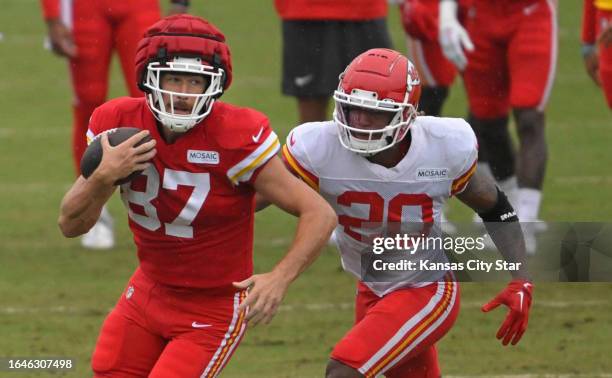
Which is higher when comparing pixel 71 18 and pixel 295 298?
pixel 71 18

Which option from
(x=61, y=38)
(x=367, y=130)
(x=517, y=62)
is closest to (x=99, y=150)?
(x=367, y=130)

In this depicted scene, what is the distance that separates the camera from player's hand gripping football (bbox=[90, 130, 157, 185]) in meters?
4.31

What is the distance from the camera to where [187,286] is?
4707mm

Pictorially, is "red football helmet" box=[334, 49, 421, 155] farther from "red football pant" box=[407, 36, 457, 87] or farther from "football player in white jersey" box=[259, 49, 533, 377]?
"red football pant" box=[407, 36, 457, 87]

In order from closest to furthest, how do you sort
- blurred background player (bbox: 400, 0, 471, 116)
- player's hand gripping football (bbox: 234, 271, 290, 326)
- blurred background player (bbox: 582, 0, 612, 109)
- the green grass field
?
1. player's hand gripping football (bbox: 234, 271, 290, 326)
2. the green grass field
3. blurred background player (bbox: 582, 0, 612, 109)
4. blurred background player (bbox: 400, 0, 471, 116)

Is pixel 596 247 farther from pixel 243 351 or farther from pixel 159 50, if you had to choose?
pixel 159 50

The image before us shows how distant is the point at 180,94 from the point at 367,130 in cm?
66

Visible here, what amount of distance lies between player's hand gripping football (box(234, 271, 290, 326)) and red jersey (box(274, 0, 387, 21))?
425 cm

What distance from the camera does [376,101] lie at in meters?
4.76

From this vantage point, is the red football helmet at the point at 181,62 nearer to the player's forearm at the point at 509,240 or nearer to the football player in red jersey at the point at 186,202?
the football player in red jersey at the point at 186,202

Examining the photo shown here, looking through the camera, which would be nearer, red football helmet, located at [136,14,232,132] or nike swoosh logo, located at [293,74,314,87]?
red football helmet, located at [136,14,232,132]

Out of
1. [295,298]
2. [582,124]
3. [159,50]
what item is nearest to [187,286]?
[159,50]

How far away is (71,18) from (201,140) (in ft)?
12.0

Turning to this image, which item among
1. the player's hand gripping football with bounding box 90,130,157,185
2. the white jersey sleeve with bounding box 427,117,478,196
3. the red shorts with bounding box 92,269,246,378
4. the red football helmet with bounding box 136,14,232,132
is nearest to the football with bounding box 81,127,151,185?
the player's hand gripping football with bounding box 90,130,157,185
